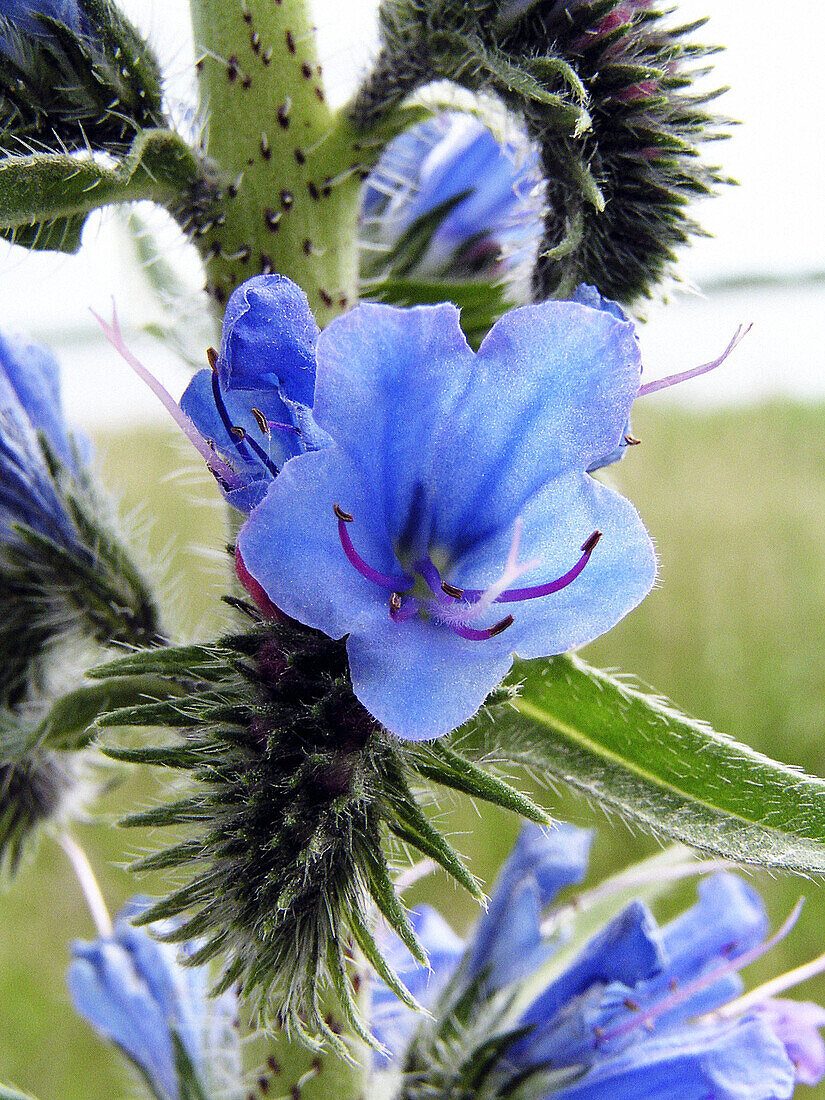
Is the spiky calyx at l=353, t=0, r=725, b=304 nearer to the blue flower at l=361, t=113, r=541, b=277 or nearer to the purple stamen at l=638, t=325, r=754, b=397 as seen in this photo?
the purple stamen at l=638, t=325, r=754, b=397

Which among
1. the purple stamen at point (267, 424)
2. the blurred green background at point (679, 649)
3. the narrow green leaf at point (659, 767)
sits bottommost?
the blurred green background at point (679, 649)

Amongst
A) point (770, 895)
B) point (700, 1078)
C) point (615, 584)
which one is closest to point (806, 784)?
point (615, 584)

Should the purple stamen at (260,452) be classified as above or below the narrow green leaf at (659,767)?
above

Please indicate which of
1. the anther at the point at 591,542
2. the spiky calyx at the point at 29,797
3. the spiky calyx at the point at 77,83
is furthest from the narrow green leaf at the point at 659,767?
the spiky calyx at the point at 29,797

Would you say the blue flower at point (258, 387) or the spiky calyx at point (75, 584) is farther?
the spiky calyx at point (75, 584)

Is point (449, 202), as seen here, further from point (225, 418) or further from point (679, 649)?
point (679, 649)

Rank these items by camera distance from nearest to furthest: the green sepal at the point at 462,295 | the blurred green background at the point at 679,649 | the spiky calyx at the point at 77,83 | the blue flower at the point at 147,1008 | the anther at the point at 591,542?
the anther at the point at 591,542
the spiky calyx at the point at 77,83
the green sepal at the point at 462,295
the blue flower at the point at 147,1008
the blurred green background at the point at 679,649

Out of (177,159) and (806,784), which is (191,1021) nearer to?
(806,784)

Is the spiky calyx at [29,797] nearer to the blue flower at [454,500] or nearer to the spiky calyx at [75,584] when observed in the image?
the spiky calyx at [75,584]
